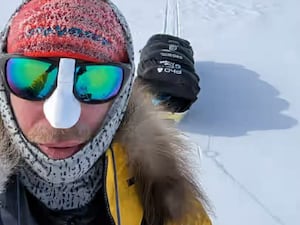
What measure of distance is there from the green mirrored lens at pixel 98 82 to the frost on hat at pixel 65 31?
12 millimetres

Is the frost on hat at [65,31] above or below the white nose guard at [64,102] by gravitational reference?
above

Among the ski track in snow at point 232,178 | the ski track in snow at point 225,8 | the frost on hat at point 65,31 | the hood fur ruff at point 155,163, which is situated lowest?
the ski track in snow at point 232,178

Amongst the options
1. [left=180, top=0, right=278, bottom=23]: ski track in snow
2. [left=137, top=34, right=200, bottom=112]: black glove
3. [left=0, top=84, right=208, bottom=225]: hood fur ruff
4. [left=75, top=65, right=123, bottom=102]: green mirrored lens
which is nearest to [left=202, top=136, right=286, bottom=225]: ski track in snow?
[left=137, top=34, right=200, bottom=112]: black glove

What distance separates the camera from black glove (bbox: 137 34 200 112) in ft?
6.73

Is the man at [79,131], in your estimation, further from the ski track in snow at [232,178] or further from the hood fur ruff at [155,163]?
the ski track in snow at [232,178]

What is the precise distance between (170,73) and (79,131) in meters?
1.32

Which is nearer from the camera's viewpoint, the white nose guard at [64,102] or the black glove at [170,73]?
the white nose guard at [64,102]

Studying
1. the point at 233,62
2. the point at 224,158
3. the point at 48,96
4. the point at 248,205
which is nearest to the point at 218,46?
the point at 233,62

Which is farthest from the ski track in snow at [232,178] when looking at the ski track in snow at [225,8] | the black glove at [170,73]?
the ski track in snow at [225,8]

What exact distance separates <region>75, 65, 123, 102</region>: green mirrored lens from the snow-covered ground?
652mm

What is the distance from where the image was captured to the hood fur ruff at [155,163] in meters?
0.89

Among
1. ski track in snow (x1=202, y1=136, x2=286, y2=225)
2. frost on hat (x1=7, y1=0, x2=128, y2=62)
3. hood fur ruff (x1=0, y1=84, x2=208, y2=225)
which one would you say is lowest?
ski track in snow (x1=202, y1=136, x2=286, y2=225)

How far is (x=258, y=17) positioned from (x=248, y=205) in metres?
1.50

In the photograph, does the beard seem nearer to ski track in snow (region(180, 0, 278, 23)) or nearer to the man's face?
the man's face
